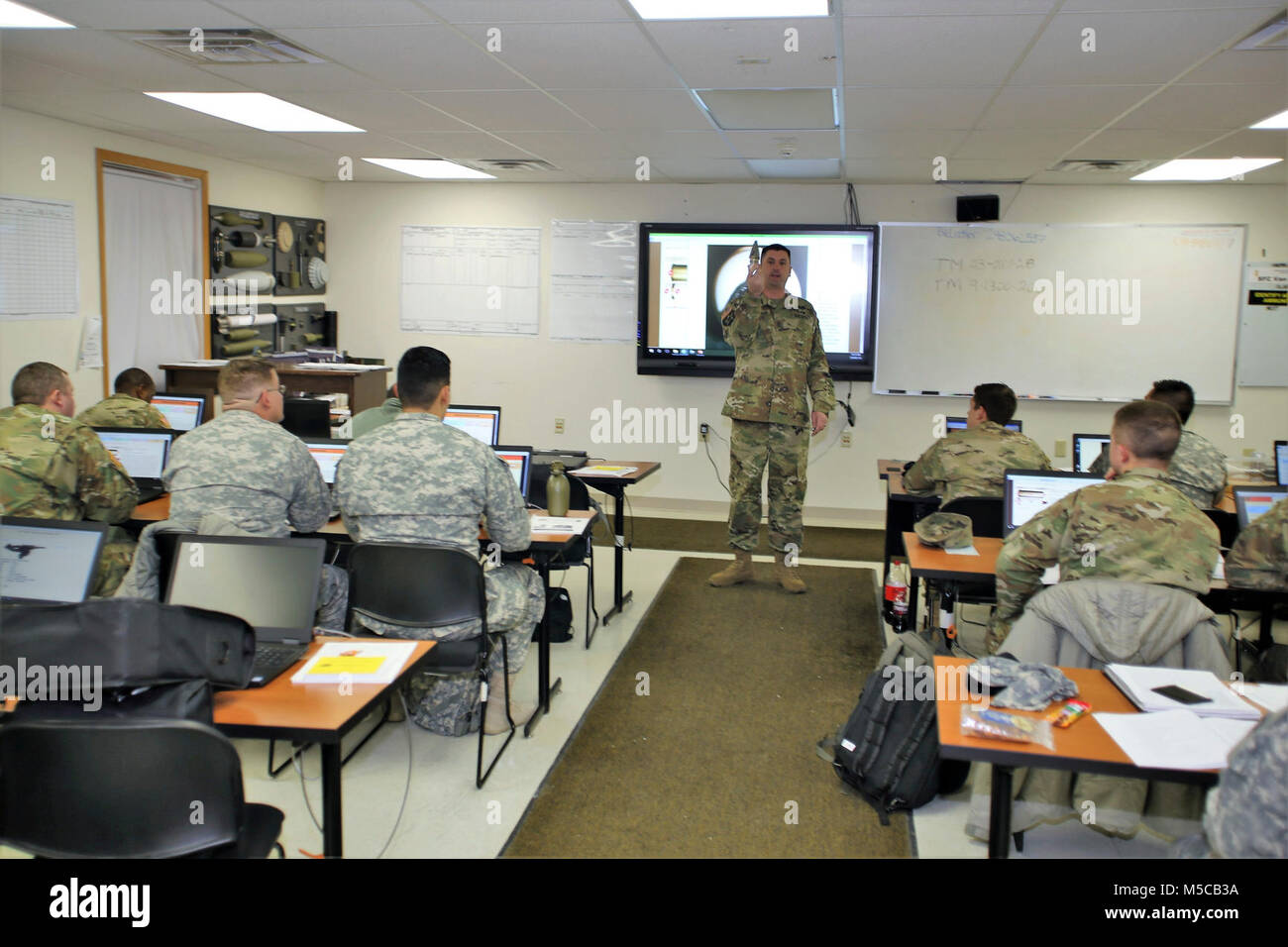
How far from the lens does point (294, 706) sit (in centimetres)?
203

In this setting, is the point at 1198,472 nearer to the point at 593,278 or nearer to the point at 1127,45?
the point at 1127,45

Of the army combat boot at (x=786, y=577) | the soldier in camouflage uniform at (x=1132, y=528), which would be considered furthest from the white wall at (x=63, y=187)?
the soldier in camouflage uniform at (x=1132, y=528)

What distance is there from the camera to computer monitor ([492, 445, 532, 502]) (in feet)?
13.6

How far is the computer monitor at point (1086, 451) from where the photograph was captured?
467 centimetres

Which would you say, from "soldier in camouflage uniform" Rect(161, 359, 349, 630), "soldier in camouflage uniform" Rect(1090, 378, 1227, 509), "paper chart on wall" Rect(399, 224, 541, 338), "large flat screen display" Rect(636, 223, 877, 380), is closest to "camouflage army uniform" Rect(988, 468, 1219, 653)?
"soldier in camouflage uniform" Rect(1090, 378, 1227, 509)

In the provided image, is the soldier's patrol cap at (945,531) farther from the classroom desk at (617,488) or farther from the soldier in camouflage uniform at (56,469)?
the soldier in camouflage uniform at (56,469)

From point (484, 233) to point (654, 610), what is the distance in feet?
13.3

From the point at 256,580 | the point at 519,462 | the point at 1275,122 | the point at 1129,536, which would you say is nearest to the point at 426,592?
the point at 256,580

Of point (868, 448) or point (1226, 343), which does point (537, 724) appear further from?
point (1226, 343)

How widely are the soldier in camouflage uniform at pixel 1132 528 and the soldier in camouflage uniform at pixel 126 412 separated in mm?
4023

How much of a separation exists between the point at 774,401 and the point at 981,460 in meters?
1.52

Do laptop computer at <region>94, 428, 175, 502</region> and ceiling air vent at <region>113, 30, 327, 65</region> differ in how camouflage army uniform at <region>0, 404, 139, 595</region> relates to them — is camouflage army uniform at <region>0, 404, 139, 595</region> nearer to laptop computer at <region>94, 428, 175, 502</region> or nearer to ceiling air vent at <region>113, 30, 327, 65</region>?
laptop computer at <region>94, 428, 175, 502</region>
